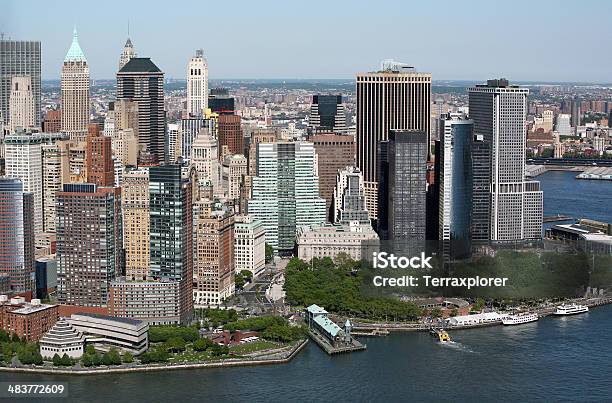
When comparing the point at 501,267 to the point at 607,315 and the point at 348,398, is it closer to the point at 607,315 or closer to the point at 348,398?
the point at 607,315

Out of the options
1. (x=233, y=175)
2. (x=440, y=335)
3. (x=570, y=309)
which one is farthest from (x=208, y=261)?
(x=233, y=175)

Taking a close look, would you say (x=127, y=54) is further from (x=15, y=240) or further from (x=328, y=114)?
(x=15, y=240)

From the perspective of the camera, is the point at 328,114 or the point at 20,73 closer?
the point at 20,73

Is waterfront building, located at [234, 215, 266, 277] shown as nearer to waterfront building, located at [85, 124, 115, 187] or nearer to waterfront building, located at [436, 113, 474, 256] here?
waterfront building, located at [85, 124, 115, 187]

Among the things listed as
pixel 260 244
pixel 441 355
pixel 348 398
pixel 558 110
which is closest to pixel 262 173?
pixel 260 244

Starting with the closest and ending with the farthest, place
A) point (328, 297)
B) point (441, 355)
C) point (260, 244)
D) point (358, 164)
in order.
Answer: point (441, 355) → point (328, 297) → point (260, 244) → point (358, 164)

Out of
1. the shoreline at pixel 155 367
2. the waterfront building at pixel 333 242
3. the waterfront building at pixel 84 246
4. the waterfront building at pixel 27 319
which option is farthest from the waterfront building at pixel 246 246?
the shoreline at pixel 155 367
